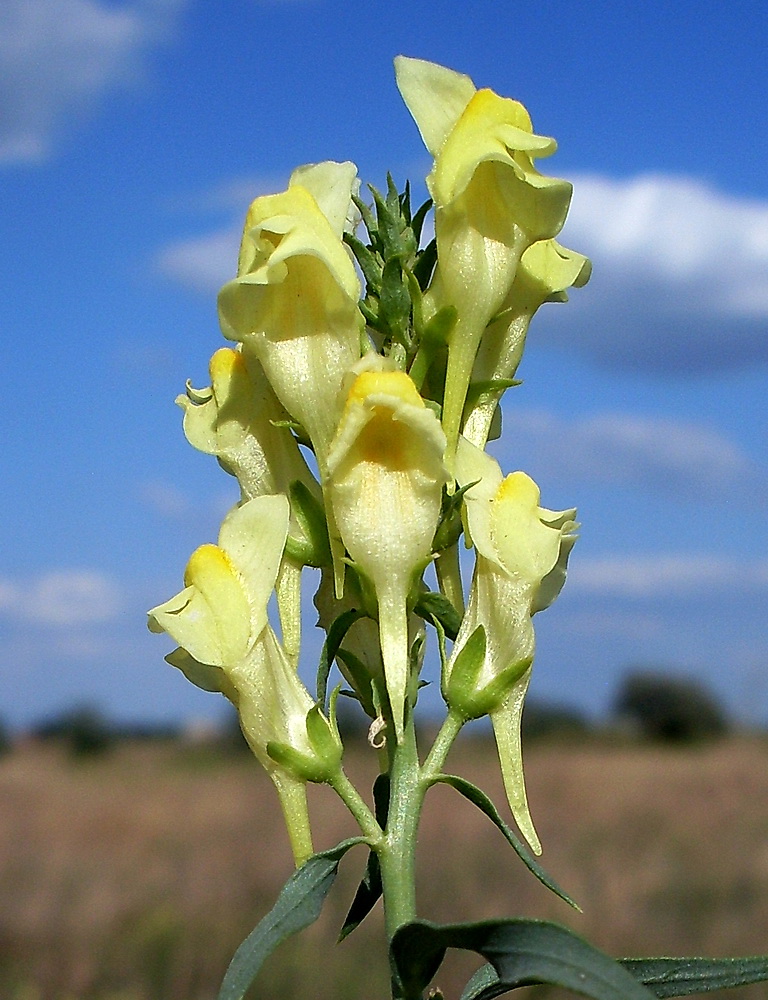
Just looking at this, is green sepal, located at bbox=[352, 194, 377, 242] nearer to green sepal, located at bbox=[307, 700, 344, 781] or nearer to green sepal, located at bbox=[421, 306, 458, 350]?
green sepal, located at bbox=[421, 306, 458, 350]

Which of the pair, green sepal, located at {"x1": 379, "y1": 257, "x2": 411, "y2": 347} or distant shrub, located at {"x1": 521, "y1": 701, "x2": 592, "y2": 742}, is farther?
distant shrub, located at {"x1": 521, "y1": 701, "x2": 592, "y2": 742}

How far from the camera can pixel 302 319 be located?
5.44 feet

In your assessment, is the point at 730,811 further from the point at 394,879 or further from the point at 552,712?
the point at 394,879

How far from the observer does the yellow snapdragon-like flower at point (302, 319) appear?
1636 mm

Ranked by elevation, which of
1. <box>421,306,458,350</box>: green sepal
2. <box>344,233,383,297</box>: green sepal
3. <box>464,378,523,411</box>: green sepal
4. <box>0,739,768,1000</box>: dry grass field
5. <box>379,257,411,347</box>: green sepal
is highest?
<box>344,233,383,297</box>: green sepal

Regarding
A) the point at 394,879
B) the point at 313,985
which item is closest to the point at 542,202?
the point at 394,879

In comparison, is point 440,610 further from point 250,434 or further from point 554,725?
point 554,725

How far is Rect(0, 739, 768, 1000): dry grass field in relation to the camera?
12.9 m

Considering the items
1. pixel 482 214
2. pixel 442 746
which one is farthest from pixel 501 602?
pixel 482 214

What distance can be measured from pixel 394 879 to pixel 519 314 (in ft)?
2.81

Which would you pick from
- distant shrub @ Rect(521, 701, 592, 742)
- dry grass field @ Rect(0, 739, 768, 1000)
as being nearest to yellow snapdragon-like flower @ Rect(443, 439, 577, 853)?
dry grass field @ Rect(0, 739, 768, 1000)

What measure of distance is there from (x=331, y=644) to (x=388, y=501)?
9.7 inches

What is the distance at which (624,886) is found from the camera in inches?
656

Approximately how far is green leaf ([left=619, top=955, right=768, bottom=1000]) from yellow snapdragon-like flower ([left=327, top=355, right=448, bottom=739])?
1.43ft
